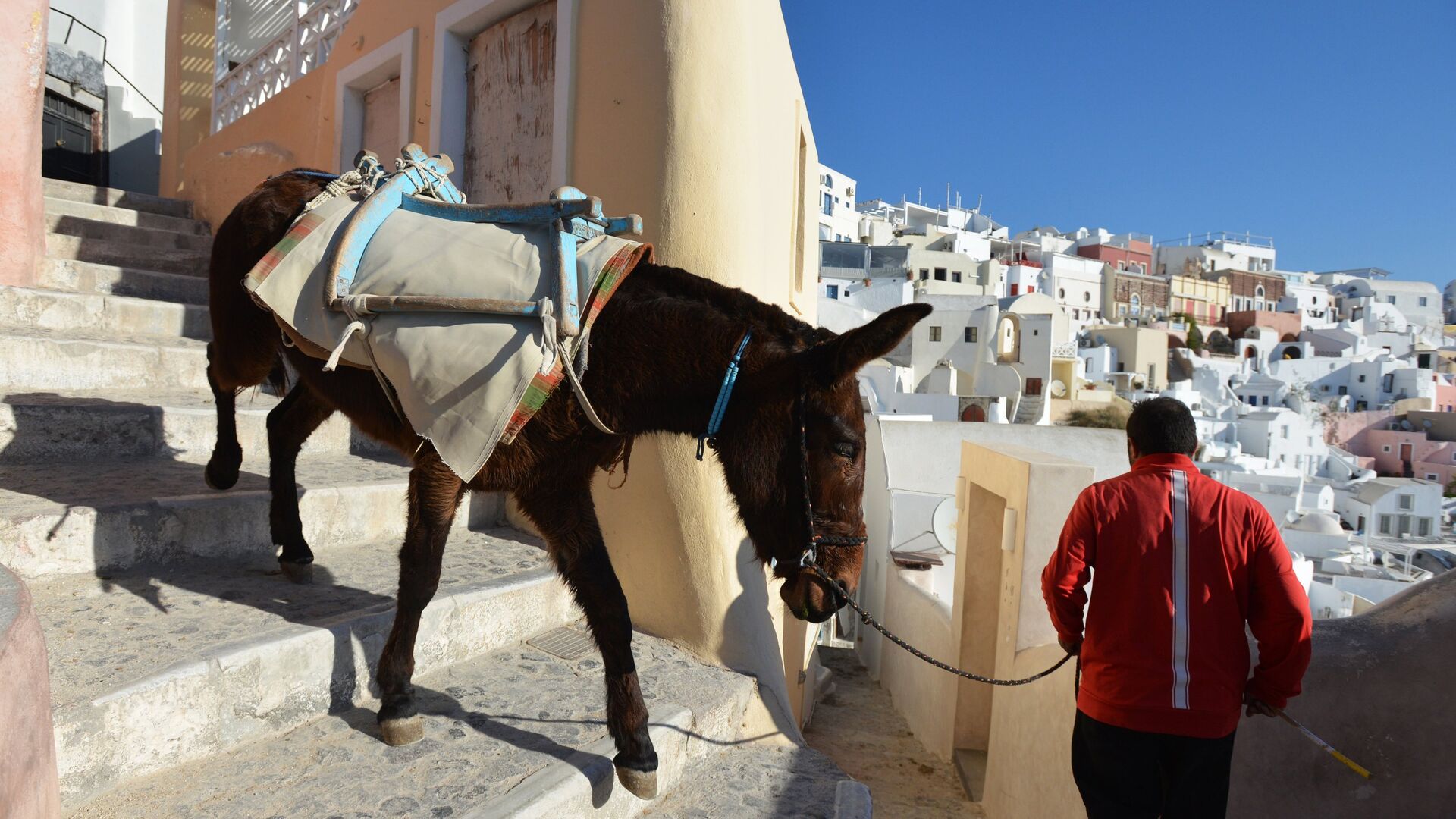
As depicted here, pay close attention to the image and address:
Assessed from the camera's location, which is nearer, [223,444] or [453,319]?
[453,319]

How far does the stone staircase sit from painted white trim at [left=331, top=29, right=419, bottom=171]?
2124 millimetres

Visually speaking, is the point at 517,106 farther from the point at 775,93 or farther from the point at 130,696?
the point at 130,696

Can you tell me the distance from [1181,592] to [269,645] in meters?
2.90

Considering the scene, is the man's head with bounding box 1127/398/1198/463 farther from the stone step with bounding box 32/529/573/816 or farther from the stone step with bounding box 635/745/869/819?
the stone step with bounding box 32/529/573/816

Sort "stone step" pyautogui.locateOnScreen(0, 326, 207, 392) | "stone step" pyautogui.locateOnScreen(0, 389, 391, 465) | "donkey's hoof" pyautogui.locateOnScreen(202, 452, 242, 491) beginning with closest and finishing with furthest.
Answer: "donkey's hoof" pyautogui.locateOnScreen(202, 452, 242, 491)
"stone step" pyautogui.locateOnScreen(0, 389, 391, 465)
"stone step" pyautogui.locateOnScreen(0, 326, 207, 392)

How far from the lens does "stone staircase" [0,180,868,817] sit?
211cm

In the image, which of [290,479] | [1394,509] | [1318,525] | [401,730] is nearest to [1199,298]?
→ [1394,509]

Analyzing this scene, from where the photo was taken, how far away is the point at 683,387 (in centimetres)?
221

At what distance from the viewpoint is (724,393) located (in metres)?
2.12

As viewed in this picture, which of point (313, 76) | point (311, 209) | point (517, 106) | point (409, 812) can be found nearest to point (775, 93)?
point (517, 106)

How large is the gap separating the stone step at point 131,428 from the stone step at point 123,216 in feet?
10.9

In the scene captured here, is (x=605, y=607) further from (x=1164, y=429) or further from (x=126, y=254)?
(x=126, y=254)

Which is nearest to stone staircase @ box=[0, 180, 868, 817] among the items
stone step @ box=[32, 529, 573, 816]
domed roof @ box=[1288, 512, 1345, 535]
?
stone step @ box=[32, 529, 573, 816]

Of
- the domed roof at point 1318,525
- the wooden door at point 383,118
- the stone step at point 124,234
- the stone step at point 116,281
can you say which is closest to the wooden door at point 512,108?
the wooden door at point 383,118
